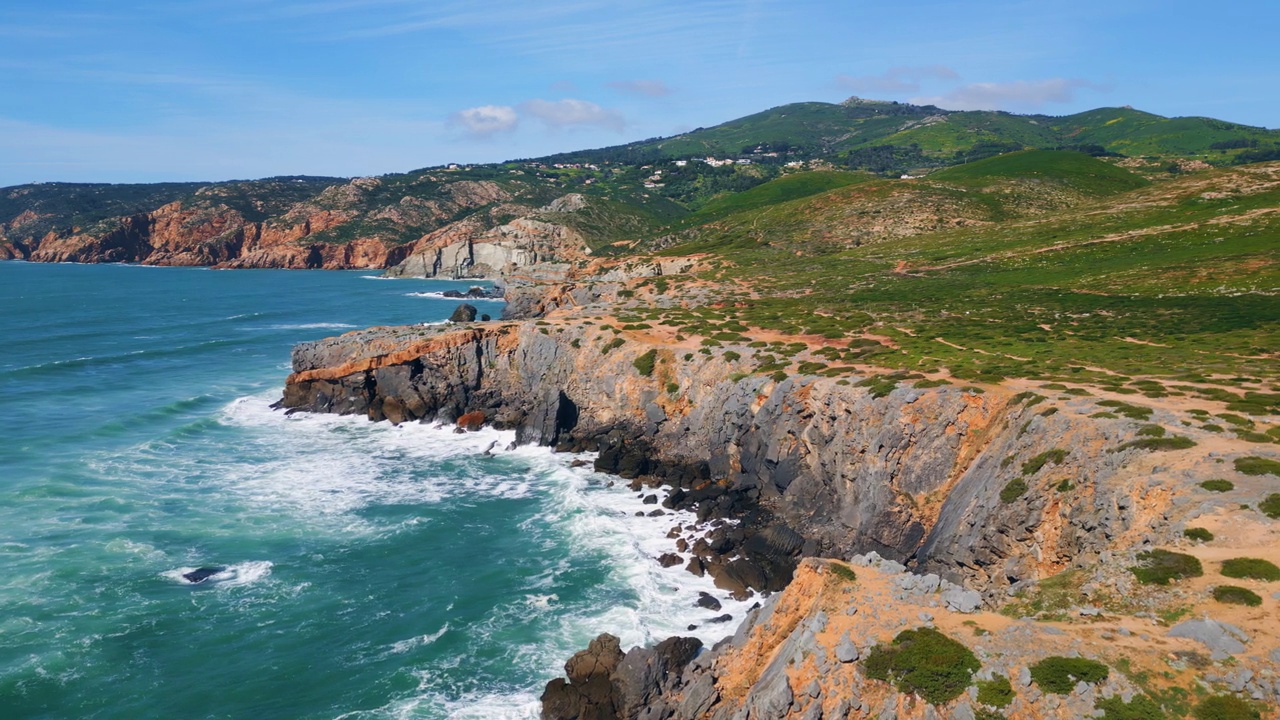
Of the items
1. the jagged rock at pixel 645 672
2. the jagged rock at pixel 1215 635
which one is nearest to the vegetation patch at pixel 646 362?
the jagged rock at pixel 645 672

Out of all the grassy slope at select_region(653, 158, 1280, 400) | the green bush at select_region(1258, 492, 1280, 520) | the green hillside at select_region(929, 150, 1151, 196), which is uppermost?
the green hillside at select_region(929, 150, 1151, 196)

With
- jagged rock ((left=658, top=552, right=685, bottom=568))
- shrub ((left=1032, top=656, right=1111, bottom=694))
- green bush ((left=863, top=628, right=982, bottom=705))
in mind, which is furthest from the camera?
jagged rock ((left=658, top=552, right=685, bottom=568))

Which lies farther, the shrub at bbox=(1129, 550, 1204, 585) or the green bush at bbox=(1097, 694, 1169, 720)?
the shrub at bbox=(1129, 550, 1204, 585)

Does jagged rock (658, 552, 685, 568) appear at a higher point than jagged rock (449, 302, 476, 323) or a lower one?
lower

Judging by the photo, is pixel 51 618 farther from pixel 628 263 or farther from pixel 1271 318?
pixel 628 263

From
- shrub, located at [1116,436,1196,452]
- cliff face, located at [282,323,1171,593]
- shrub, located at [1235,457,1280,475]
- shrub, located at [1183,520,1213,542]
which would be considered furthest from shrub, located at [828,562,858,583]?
shrub, located at [1235,457,1280,475]

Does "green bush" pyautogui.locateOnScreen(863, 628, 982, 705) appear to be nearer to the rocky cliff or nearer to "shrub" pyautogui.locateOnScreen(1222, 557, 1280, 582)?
the rocky cliff

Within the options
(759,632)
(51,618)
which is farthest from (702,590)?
(51,618)
